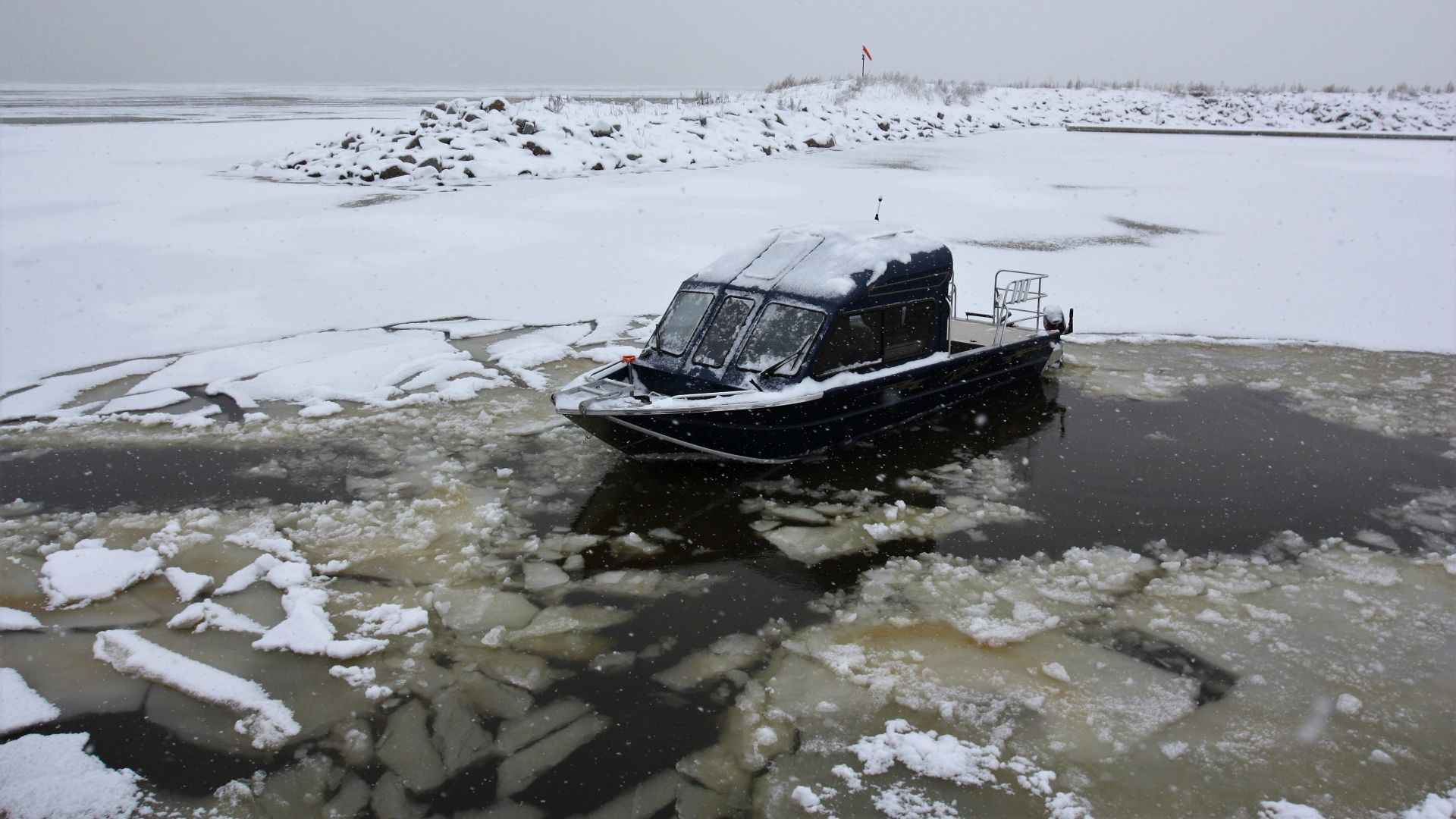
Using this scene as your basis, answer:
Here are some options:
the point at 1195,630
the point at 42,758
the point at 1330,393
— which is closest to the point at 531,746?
the point at 42,758

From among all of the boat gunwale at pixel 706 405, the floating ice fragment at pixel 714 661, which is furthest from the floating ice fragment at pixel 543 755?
the boat gunwale at pixel 706 405

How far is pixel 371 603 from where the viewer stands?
19.5ft

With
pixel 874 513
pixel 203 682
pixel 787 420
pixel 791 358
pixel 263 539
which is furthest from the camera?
pixel 791 358

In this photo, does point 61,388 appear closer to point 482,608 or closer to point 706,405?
point 482,608

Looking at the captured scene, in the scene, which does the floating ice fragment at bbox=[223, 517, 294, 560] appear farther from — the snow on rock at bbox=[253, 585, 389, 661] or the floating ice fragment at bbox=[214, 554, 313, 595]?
the snow on rock at bbox=[253, 585, 389, 661]

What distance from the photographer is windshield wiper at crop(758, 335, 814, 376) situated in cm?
779

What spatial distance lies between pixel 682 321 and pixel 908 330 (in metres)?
2.20

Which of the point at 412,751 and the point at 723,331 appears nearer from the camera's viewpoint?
the point at 412,751

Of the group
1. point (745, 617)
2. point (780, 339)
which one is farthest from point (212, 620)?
point (780, 339)

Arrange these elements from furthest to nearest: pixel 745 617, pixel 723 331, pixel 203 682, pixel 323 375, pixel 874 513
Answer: pixel 323 375 → pixel 723 331 → pixel 874 513 → pixel 745 617 → pixel 203 682

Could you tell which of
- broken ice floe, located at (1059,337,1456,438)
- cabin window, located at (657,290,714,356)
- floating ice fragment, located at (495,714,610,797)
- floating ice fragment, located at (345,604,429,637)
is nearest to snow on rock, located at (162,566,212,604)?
floating ice fragment, located at (345,604,429,637)

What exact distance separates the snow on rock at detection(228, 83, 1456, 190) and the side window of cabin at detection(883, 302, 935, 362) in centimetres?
1728

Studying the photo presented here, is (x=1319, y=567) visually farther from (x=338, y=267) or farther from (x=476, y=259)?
(x=338, y=267)

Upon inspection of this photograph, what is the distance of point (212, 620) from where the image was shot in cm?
577
